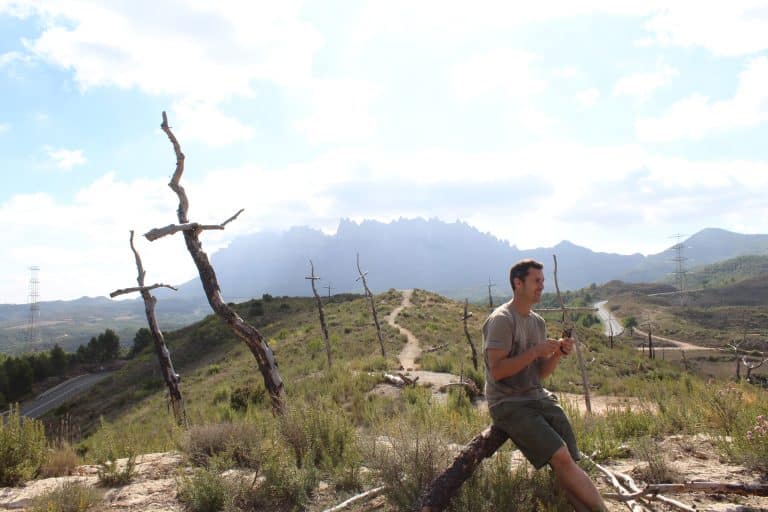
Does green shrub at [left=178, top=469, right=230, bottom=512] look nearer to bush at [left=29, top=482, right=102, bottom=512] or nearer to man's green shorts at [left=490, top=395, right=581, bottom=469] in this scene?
bush at [left=29, top=482, right=102, bottom=512]

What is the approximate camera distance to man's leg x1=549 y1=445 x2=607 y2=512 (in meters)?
3.57

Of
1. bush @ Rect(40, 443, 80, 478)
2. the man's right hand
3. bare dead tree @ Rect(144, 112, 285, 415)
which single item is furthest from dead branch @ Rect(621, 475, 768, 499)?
bush @ Rect(40, 443, 80, 478)

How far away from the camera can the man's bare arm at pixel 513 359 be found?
379 centimetres

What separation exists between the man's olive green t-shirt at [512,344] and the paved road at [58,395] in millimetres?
41189

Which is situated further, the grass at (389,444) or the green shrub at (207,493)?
the green shrub at (207,493)

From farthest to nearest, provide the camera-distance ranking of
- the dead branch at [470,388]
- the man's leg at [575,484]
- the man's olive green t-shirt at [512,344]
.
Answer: the dead branch at [470,388], the man's olive green t-shirt at [512,344], the man's leg at [575,484]

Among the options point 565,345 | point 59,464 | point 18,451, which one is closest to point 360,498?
point 565,345

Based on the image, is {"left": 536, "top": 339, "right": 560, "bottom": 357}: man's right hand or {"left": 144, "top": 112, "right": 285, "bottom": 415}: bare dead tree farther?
{"left": 144, "top": 112, "right": 285, "bottom": 415}: bare dead tree

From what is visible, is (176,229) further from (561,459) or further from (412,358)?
(412,358)

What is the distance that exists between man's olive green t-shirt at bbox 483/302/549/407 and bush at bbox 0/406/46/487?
5374mm

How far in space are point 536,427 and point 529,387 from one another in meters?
0.36

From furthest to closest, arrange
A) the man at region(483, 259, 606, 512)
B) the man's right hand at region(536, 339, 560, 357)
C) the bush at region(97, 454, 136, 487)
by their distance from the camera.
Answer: the bush at region(97, 454, 136, 487)
the man's right hand at region(536, 339, 560, 357)
the man at region(483, 259, 606, 512)

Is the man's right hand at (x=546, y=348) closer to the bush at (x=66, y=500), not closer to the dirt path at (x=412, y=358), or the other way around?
the bush at (x=66, y=500)

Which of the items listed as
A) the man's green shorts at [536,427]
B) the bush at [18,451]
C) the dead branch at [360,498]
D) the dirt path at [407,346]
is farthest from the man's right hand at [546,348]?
the dirt path at [407,346]
